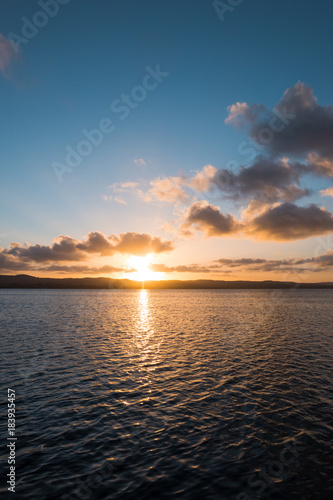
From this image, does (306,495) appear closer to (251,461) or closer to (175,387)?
(251,461)

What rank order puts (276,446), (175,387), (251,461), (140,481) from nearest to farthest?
1. (140,481)
2. (251,461)
3. (276,446)
4. (175,387)

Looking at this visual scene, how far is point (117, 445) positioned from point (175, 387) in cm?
1081

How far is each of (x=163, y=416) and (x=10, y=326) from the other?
56.9 m

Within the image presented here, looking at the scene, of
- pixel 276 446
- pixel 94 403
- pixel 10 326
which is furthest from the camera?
pixel 10 326

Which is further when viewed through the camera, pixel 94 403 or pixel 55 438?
pixel 94 403

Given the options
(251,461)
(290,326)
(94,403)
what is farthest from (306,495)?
(290,326)

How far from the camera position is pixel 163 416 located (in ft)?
71.9

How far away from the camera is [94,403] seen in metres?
24.2

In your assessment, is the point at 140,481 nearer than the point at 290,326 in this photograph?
Yes

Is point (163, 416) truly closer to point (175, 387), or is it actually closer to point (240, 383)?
point (175, 387)

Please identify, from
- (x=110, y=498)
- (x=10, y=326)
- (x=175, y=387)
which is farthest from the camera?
(x=10, y=326)

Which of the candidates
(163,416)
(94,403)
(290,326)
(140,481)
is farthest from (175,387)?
(290,326)

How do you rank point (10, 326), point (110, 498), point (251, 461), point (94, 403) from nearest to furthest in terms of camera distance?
point (110, 498)
point (251, 461)
point (94, 403)
point (10, 326)

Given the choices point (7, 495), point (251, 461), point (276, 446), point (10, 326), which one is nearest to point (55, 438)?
point (7, 495)
